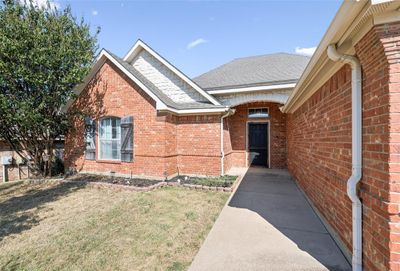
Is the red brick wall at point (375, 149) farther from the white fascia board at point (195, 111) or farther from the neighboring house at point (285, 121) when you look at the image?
the white fascia board at point (195, 111)

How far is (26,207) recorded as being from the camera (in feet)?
16.9

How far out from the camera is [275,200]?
16.6ft

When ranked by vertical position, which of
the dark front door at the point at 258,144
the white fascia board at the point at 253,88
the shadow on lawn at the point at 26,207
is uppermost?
the white fascia board at the point at 253,88

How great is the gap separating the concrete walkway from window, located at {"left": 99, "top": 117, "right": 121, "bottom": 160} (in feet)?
18.7

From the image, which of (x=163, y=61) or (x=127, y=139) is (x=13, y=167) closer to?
(x=127, y=139)

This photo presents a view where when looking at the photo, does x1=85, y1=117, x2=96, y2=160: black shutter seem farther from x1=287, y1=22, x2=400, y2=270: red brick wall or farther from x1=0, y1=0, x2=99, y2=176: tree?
x1=287, y1=22, x2=400, y2=270: red brick wall

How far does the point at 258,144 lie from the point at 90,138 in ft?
27.5

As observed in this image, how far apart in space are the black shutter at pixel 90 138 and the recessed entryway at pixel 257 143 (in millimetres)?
7665

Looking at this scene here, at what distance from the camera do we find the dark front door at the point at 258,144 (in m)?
10.6

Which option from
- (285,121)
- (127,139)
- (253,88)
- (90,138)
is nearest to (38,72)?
(90,138)

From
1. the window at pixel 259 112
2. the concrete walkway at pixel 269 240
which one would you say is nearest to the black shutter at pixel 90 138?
the concrete walkway at pixel 269 240

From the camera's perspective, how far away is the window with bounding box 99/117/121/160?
8461 mm

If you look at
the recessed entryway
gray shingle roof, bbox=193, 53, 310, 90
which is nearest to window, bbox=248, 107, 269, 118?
the recessed entryway

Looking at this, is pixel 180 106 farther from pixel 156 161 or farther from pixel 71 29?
pixel 71 29
